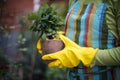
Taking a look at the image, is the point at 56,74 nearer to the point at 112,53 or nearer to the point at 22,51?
the point at 22,51

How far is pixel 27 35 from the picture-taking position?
5.19 metres

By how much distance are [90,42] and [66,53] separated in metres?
0.19

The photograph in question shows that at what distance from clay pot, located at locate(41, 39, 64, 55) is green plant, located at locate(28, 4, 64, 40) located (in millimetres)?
39

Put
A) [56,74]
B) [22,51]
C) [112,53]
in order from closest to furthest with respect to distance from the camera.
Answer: [112,53], [56,74], [22,51]

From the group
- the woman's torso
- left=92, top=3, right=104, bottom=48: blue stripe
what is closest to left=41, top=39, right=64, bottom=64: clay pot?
the woman's torso

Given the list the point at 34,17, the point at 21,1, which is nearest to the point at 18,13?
the point at 21,1

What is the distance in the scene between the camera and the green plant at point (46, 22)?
94.9 inches

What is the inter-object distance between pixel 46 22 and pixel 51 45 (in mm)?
173

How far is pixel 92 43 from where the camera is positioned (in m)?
2.36

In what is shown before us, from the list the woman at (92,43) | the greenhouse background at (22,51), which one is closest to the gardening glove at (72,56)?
the woman at (92,43)

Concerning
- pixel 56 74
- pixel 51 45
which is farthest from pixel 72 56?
pixel 56 74

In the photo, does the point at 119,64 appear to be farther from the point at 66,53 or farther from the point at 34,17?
the point at 34,17

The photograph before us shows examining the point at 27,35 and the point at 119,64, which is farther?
the point at 27,35

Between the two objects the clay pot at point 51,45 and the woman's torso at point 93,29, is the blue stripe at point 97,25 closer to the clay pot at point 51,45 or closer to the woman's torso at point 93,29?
the woman's torso at point 93,29
